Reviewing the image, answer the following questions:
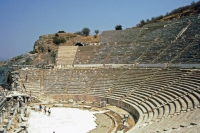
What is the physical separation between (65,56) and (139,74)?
14.8 meters

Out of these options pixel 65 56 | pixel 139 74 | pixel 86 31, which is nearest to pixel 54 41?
pixel 86 31

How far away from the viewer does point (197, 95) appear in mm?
17297

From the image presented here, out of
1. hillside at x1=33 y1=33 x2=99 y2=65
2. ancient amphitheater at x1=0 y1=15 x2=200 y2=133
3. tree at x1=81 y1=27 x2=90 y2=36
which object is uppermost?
tree at x1=81 y1=27 x2=90 y2=36

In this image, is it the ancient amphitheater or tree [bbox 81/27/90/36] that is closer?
the ancient amphitheater

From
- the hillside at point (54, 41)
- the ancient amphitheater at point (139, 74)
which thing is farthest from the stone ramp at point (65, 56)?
the hillside at point (54, 41)

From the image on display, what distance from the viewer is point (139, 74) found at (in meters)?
29.4

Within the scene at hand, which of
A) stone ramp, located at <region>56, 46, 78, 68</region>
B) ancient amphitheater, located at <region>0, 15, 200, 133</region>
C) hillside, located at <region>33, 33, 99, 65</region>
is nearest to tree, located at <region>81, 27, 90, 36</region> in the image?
hillside, located at <region>33, 33, 99, 65</region>

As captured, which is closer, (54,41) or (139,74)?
(139,74)

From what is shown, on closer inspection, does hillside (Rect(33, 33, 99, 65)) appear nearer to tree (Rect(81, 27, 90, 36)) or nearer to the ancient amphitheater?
tree (Rect(81, 27, 90, 36))

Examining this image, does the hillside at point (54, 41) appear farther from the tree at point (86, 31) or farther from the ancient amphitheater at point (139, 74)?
the ancient amphitheater at point (139, 74)

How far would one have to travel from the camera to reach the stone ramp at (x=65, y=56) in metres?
38.7

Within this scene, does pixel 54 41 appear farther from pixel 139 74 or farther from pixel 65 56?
pixel 139 74

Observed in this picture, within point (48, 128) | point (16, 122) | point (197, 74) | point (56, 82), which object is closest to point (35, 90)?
point (56, 82)

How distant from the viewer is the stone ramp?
38.7 m
